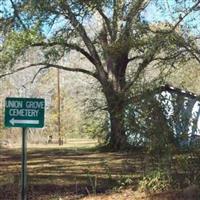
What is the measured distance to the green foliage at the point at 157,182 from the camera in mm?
11195

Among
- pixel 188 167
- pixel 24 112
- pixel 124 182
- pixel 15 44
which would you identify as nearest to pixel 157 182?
pixel 188 167

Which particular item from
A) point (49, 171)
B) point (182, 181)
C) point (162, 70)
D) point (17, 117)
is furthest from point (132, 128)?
point (162, 70)

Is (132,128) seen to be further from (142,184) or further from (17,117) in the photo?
(17,117)

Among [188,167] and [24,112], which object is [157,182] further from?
[24,112]

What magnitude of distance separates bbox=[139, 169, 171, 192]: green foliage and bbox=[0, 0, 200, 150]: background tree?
7005 millimetres

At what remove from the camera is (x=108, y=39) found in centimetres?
A: 3033

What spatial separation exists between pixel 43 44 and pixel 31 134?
43249 mm

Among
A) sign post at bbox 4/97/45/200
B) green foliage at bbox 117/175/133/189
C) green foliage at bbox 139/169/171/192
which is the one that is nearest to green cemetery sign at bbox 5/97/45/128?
sign post at bbox 4/97/45/200

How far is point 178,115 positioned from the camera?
1102cm

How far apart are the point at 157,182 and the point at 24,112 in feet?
10.6

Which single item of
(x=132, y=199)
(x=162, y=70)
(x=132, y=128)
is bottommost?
(x=132, y=199)

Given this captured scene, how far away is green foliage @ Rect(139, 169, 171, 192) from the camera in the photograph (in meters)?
11.2

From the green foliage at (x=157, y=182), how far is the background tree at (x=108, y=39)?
7.01 metres

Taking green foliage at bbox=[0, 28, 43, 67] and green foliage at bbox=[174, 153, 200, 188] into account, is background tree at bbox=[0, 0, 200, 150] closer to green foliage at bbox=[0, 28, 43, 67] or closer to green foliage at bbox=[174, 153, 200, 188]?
green foliage at bbox=[0, 28, 43, 67]
